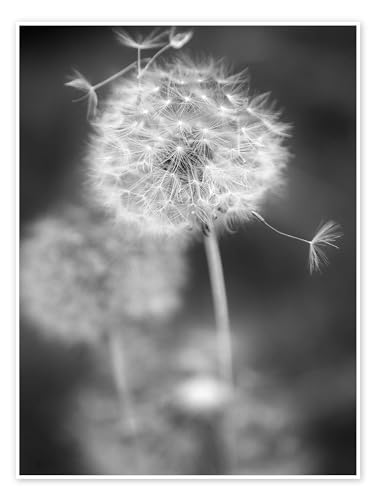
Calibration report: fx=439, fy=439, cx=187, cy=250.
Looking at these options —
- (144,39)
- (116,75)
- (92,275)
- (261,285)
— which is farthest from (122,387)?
(144,39)

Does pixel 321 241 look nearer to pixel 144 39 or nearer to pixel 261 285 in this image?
pixel 261 285

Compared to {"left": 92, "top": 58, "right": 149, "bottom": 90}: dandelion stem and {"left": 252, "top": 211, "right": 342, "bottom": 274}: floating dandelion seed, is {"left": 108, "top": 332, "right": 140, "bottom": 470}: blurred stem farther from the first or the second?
{"left": 92, "top": 58, "right": 149, "bottom": 90}: dandelion stem

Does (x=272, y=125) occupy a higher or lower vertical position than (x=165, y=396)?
higher

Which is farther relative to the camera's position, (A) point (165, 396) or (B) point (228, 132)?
(A) point (165, 396)

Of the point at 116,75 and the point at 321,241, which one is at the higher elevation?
the point at 116,75

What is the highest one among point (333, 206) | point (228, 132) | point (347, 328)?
point (228, 132)
